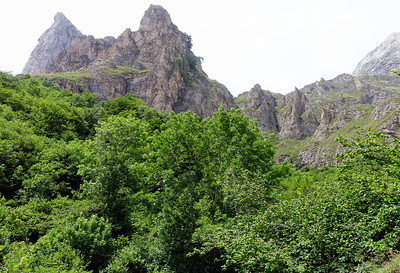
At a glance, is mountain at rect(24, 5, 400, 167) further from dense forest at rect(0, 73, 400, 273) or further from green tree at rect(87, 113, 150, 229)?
dense forest at rect(0, 73, 400, 273)

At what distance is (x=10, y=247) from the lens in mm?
11375

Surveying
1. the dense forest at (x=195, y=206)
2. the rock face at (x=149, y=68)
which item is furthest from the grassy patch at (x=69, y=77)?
the dense forest at (x=195, y=206)

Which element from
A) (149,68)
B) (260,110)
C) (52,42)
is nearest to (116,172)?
(149,68)

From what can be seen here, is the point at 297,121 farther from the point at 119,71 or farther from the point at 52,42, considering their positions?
the point at 52,42

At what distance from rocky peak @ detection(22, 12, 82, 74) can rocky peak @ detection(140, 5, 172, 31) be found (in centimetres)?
8044

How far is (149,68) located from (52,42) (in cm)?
11777

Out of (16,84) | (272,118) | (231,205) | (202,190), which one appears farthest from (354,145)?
(272,118)

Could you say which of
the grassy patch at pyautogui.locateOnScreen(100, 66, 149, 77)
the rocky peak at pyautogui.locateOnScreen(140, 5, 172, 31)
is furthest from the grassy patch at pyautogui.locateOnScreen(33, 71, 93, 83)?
the rocky peak at pyautogui.locateOnScreen(140, 5, 172, 31)

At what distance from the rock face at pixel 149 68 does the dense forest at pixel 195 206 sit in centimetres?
6241

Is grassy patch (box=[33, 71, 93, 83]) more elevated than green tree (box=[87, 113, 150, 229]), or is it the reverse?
grassy patch (box=[33, 71, 93, 83])

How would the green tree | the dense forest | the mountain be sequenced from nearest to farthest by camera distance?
the dense forest < the green tree < the mountain

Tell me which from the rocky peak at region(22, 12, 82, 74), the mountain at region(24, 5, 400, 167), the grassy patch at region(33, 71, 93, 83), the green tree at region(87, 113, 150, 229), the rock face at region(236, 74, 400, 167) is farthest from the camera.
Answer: the rocky peak at region(22, 12, 82, 74)

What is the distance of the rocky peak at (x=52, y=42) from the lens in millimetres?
175500

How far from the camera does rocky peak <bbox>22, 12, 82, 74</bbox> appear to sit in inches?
6909
